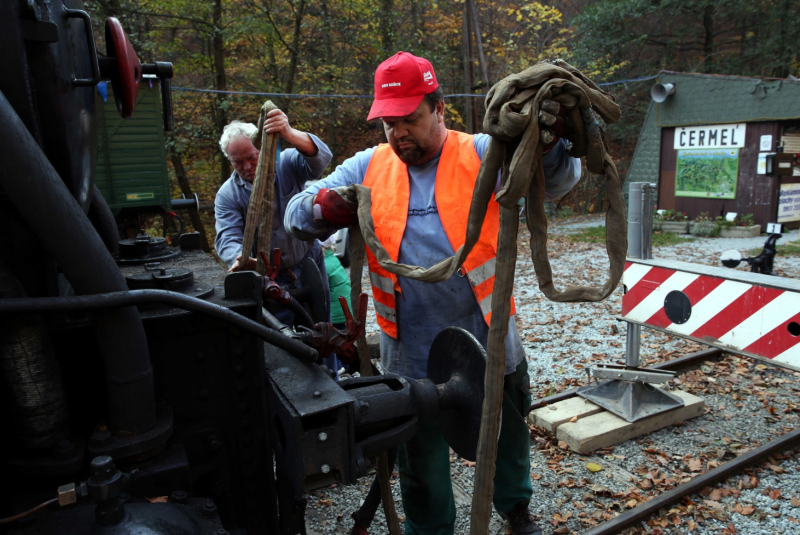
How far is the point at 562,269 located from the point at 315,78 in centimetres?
852

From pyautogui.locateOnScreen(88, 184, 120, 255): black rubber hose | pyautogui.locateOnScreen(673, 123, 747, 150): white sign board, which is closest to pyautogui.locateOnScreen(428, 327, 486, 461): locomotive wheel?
pyautogui.locateOnScreen(88, 184, 120, 255): black rubber hose

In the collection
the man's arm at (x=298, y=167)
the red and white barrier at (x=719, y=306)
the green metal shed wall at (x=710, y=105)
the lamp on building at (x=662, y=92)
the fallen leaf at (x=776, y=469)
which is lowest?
the fallen leaf at (x=776, y=469)

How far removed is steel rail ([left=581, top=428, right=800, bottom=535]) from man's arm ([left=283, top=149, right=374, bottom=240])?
2129 mm

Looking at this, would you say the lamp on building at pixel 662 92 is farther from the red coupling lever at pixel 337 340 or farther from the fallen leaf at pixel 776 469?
the red coupling lever at pixel 337 340

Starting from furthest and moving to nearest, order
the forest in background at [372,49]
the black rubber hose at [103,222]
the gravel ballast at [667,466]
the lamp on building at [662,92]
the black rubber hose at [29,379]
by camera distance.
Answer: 1. the lamp on building at [662,92]
2. the forest in background at [372,49]
3. the gravel ballast at [667,466]
4. the black rubber hose at [103,222]
5. the black rubber hose at [29,379]

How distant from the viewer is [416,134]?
2.35m

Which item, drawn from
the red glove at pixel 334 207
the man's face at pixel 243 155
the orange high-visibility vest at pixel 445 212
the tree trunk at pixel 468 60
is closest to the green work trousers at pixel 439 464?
the orange high-visibility vest at pixel 445 212

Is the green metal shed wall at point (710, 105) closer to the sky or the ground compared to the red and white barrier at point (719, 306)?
closer to the sky

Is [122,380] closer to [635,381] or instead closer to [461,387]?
[461,387]

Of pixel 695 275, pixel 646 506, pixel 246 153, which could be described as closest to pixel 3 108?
pixel 246 153

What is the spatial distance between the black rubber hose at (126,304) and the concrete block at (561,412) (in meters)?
3.02

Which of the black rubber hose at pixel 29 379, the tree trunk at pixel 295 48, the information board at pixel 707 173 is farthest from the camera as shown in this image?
the information board at pixel 707 173

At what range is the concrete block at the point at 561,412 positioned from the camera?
13.3 feet

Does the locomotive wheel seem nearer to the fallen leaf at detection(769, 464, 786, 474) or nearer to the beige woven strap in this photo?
the beige woven strap
